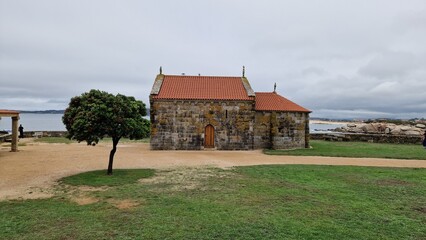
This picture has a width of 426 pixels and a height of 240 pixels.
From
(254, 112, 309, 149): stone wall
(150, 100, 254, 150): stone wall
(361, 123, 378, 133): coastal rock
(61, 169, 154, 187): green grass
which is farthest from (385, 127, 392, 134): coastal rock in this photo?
(61, 169, 154, 187): green grass

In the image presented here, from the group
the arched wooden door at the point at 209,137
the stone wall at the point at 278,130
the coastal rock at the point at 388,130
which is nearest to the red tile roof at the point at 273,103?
the stone wall at the point at 278,130

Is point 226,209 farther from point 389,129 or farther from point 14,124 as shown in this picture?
point 389,129

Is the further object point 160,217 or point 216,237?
point 160,217

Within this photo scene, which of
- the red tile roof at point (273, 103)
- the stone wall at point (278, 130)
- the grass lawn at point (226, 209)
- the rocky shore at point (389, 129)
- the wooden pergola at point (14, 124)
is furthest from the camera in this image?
the rocky shore at point (389, 129)

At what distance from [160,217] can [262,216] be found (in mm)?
3052

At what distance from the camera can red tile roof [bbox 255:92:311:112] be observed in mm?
29883

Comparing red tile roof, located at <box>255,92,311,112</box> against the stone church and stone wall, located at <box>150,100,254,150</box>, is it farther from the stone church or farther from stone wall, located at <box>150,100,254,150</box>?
stone wall, located at <box>150,100,254,150</box>

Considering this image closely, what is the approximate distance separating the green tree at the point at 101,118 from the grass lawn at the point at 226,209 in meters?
2.09

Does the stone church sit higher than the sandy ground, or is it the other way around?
the stone church

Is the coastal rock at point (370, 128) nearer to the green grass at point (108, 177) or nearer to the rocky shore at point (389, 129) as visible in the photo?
the rocky shore at point (389, 129)

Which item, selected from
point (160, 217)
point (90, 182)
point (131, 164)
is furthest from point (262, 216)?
point (131, 164)

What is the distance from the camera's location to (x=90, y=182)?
47.9ft

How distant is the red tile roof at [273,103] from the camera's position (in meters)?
29.9

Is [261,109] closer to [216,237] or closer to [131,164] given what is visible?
[131,164]
